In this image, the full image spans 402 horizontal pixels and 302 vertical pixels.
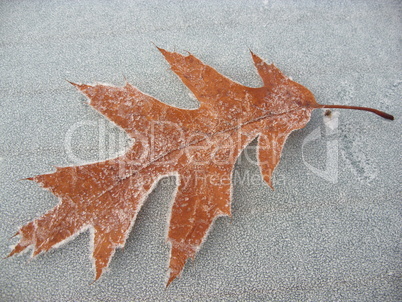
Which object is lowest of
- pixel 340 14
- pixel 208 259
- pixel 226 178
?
pixel 208 259

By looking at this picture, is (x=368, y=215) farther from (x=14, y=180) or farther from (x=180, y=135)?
(x=14, y=180)

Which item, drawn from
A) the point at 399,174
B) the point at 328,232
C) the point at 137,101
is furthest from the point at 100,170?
the point at 399,174

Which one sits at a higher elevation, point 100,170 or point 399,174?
point 399,174

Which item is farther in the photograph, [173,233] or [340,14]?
[340,14]
